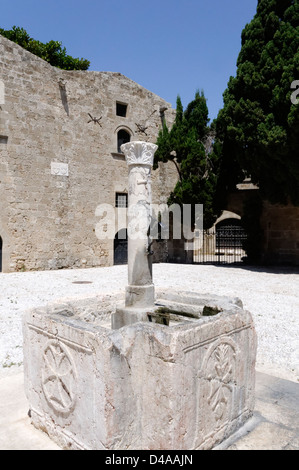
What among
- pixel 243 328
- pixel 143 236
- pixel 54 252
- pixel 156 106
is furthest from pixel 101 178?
pixel 243 328

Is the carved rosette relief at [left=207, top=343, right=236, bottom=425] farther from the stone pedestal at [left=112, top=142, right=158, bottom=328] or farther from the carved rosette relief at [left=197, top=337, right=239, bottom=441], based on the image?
the stone pedestal at [left=112, top=142, right=158, bottom=328]

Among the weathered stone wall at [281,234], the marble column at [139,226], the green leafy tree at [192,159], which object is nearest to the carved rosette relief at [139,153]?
the marble column at [139,226]

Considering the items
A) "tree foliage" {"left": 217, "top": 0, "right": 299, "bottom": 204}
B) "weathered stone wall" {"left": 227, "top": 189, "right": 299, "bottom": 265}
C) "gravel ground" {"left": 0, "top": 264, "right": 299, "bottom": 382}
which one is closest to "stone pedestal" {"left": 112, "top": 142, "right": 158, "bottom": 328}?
"gravel ground" {"left": 0, "top": 264, "right": 299, "bottom": 382}

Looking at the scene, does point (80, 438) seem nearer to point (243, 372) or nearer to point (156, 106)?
point (243, 372)

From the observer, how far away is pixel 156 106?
16.6 meters

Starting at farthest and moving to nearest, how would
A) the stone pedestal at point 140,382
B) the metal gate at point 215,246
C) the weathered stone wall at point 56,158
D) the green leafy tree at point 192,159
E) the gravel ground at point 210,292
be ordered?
1. the metal gate at point 215,246
2. the green leafy tree at point 192,159
3. the weathered stone wall at point 56,158
4. the gravel ground at point 210,292
5. the stone pedestal at point 140,382

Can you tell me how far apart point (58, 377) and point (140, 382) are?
2.01ft

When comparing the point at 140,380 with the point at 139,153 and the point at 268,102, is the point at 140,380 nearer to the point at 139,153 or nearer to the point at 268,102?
the point at 139,153

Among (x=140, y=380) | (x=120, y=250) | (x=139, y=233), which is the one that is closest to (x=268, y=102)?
(x=120, y=250)

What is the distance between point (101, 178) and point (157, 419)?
12.8 meters

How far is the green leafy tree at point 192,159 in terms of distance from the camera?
15.3 meters

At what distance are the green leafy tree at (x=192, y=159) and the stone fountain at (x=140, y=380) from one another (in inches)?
501

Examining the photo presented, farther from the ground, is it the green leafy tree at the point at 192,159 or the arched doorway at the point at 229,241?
the green leafy tree at the point at 192,159

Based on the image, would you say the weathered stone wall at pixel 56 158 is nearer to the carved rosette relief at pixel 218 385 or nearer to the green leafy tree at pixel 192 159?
the green leafy tree at pixel 192 159
